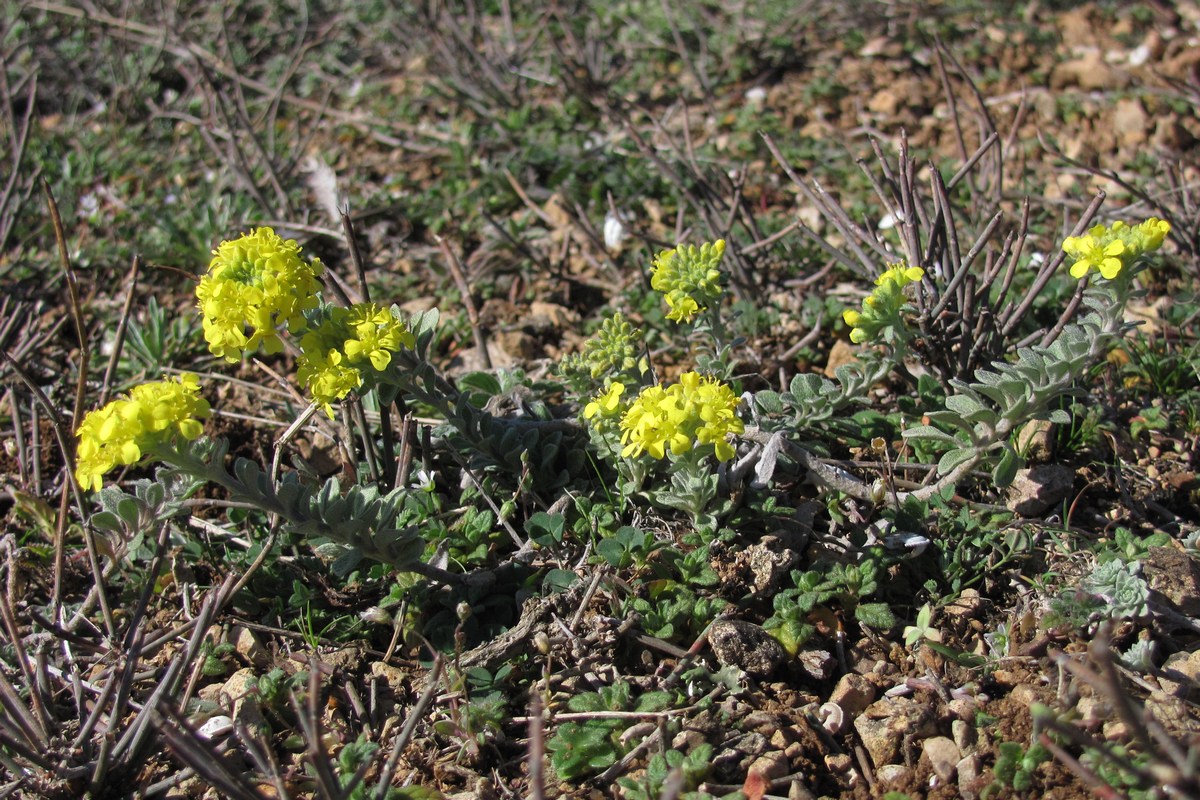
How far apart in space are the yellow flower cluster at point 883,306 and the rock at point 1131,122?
2378mm

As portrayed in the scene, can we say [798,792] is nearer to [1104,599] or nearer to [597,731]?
[597,731]

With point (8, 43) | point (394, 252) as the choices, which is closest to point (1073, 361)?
point (394, 252)

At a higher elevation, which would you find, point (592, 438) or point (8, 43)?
point (8, 43)

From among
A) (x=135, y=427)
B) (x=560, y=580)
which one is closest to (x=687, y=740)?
(x=560, y=580)

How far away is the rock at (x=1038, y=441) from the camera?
2.68 meters

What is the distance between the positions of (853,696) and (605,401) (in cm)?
91

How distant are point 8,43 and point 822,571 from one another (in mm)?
5787

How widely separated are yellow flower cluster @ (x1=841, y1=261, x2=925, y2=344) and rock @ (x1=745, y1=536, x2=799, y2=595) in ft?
1.88

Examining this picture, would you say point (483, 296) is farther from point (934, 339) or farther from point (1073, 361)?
point (1073, 361)

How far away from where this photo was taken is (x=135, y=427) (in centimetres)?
187

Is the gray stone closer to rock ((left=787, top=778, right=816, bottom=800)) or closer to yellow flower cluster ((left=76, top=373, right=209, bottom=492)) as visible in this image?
rock ((left=787, top=778, right=816, bottom=800))

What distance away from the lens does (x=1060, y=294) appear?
3172 millimetres

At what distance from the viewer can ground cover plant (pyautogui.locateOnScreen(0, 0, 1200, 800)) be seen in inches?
81.7

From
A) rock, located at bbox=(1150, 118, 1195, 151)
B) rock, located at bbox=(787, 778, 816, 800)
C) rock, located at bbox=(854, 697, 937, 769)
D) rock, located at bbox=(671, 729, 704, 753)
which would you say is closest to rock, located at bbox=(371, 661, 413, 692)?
rock, located at bbox=(671, 729, 704, 753)
